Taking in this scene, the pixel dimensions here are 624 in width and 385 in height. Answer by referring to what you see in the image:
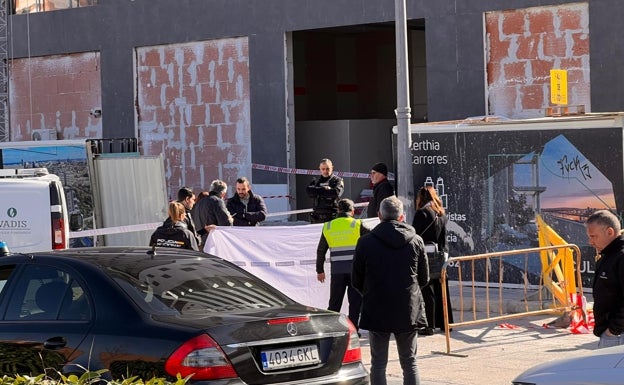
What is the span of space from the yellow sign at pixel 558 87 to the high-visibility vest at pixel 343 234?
7681mm

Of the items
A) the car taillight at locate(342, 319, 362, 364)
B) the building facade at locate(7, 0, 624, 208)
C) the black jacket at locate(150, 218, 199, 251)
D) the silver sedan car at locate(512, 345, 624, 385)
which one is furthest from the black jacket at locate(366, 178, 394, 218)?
the silver sedan car at locate(512, 345, 624, 385)

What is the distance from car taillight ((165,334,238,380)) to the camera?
751cm

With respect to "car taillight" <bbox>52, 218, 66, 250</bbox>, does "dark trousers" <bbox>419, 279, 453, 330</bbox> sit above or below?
below

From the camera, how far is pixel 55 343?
318 inches

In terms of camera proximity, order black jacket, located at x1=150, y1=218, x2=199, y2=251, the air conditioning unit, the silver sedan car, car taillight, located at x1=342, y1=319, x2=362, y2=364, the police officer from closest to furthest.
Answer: the silver sedan car, car taillight, located at x1=342, y1=319, x2=362, y2=364, the police officer, black jacket, located at x1=150, y1=218, x2=199, y2=251, the air conditioning unit

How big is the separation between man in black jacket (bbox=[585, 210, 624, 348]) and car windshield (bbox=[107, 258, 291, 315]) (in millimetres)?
2215

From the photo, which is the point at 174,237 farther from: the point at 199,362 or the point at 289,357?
the point at 199,362

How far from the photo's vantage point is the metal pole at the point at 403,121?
16.9 meters

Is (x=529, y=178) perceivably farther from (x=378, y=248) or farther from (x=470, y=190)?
(x=378, y=248)

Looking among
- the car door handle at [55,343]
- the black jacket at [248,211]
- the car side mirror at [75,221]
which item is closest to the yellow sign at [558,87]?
the black jacket at [248,211]

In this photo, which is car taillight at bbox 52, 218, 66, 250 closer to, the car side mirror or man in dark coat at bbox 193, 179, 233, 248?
the car side mirror

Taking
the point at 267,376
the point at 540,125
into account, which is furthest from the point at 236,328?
the point at 540,125

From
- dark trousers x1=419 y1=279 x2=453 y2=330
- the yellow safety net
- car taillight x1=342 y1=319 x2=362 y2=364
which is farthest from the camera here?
the yellow safety net

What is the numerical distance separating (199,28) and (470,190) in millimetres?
11597
